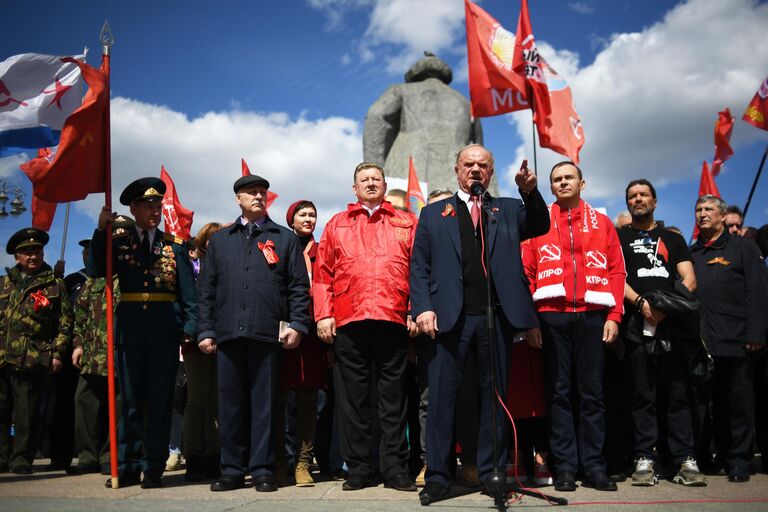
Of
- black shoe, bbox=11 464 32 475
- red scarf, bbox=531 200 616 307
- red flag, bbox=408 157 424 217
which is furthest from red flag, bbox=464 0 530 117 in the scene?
black shoe, bbox=11 464 32 475

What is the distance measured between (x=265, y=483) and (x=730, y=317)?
401cm

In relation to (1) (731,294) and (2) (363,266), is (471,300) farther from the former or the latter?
(1) (731,294)

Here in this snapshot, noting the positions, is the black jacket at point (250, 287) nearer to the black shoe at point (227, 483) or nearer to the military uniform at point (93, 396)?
the black shoe at point (227, 483)

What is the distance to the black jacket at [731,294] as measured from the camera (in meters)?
5.34

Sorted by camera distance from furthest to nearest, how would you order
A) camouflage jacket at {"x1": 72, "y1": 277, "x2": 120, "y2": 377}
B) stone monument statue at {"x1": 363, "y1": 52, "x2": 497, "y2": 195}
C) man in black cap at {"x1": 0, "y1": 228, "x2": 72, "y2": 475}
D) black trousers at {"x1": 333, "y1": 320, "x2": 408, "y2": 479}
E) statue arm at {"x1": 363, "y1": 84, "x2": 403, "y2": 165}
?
statue arm at {"x1": 363, "y1": 84, "x2": 403, "y2": 165} → stone monument statue at {"x1": 363, "y1": 52, "x2": 497, "y2": 195} → man in black cap at {"x1": 0, "y1": 228, "x2": 72, "y2": 475} → camouflage jacket at {"x1": 72, "y1": 277, "x2": 120, "y2": 377} → black trousers at {"x1": 333, "y1": 320, "x2": 408, "y2": 479}

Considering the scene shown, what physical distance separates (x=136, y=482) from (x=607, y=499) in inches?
132

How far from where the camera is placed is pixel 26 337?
636cm

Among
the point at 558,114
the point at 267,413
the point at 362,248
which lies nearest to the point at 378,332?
the point at 362,248

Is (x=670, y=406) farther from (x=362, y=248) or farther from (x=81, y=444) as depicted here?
(x=81, y=444)

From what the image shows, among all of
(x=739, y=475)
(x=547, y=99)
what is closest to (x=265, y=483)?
(x=739, y=475)

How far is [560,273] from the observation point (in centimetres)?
463

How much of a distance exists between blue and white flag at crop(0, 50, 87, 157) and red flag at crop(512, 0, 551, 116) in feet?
17.5

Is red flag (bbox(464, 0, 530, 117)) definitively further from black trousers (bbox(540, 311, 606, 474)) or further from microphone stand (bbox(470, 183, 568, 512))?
black trousers (bbox(540, 311, 606, 474))

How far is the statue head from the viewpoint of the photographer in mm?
15539
